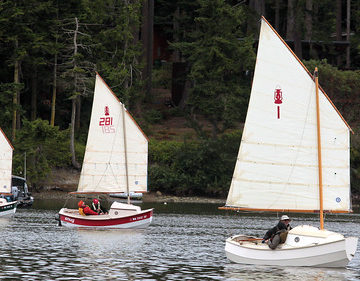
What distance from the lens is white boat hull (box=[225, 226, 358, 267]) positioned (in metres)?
36.0

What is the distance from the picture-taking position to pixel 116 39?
337 feet

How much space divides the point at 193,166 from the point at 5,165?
33706 millimetres

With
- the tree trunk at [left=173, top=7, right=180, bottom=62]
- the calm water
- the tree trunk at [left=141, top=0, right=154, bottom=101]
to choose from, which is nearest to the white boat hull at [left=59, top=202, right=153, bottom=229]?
the calm water

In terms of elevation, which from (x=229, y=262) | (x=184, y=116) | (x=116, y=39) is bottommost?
(x=229, y=262)

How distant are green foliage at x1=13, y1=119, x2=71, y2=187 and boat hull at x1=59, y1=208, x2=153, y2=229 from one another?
3331 cm

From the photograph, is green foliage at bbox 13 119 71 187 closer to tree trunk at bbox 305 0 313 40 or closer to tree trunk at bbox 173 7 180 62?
tree trunk at bbox 173 7 180 62

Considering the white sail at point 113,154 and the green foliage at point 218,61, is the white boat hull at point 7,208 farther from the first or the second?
the green foliage at point 218,61

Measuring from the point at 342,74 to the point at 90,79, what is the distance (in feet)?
105

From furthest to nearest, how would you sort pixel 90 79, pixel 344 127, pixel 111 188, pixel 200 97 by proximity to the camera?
pixel 200 97 < pixel 90 79 < pixel 111 188 < pixel 344 127

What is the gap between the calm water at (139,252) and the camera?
34406 millimetres

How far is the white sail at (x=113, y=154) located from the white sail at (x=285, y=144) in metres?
25.7

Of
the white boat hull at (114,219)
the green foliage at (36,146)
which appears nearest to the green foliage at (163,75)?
the green foliage at (36,146)

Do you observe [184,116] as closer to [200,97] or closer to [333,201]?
[200,97]

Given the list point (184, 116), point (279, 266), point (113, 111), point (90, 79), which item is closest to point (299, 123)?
point (279, 266)
